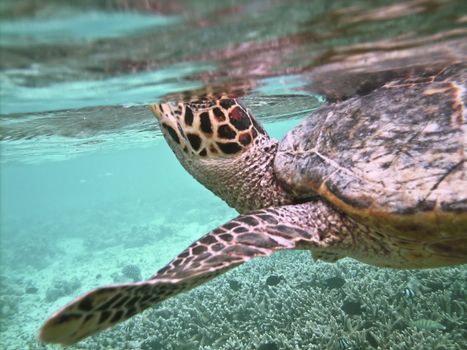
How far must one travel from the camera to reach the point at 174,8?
10.5ft

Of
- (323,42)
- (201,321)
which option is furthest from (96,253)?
(323,42)

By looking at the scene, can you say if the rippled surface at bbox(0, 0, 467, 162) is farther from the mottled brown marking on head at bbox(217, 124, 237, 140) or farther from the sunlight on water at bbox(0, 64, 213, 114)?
the mottled brown marking on head at bbox(217, 124, 237, 140)

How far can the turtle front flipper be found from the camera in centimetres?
220

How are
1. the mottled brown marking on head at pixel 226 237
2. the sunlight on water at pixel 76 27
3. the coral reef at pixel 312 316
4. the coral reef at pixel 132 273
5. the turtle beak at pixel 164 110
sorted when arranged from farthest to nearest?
1. the coral reef at pixel 132 273
2. the coral reef at pixel 312 316
3. the turtle beak at pixel 164 110
4. the sunlight on water at pixel 76 27
5. the mottled brown marking on head at pixel 226 237

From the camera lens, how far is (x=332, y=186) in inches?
132

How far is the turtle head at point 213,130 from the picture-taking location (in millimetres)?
4445

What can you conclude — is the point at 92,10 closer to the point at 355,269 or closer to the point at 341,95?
the point at 341,95

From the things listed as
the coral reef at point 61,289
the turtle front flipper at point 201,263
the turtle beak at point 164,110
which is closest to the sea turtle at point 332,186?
the turtle front flipper at point 201,263

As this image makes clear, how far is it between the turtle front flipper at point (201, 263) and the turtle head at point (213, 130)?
1.13 m

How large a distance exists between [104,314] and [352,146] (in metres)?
2.58

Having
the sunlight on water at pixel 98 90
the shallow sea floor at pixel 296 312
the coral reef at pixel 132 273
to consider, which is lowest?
the coral reef at pixel 132 273

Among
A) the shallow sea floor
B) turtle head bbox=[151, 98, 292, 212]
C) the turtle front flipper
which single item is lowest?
the shallow sea floor

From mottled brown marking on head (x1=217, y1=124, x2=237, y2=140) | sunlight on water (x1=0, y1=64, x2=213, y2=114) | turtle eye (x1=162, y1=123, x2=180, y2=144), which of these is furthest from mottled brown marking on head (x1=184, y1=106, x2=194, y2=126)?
sunlight on water (x1=0, y1=64, x2=213, y2=114)

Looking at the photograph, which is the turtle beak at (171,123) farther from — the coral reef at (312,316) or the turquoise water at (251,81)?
the coral reef at (312,316)
